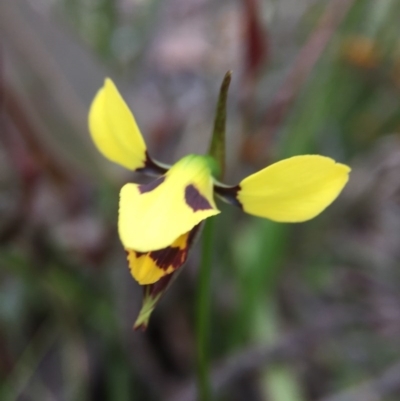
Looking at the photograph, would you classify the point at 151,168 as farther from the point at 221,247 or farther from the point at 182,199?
the point at 221,247

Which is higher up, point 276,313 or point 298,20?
point 298,20

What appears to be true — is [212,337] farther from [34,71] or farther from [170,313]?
[34,71]

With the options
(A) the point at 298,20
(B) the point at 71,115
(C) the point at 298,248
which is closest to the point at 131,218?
(B) the point at 71,115

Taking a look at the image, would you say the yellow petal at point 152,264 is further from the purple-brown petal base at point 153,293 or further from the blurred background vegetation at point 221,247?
the blurred background vegetation at point 221,247

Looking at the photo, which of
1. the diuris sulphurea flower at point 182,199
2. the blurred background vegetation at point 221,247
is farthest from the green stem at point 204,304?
the blurred background vegetation at point 221,247

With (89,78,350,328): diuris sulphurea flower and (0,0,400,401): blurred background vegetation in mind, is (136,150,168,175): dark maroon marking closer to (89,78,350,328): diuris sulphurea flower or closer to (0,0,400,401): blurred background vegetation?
(89,78,350,328): diuris sulphurea flower
